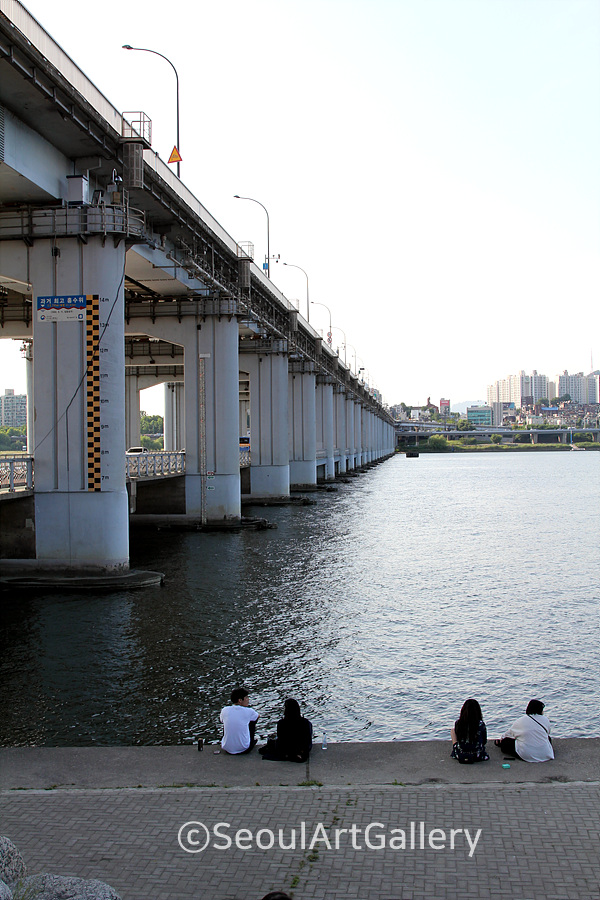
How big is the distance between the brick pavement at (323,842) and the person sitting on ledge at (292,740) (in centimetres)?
107

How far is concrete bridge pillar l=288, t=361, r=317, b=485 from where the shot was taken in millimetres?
66562

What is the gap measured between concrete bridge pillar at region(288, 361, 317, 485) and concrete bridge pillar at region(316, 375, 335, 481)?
34.4 ft

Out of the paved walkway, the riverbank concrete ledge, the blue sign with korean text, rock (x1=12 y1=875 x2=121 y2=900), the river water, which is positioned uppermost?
the blue sign with korean text

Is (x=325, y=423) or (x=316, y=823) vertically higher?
(x=325, y=423)

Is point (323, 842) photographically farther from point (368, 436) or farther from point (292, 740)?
point (368, 436)

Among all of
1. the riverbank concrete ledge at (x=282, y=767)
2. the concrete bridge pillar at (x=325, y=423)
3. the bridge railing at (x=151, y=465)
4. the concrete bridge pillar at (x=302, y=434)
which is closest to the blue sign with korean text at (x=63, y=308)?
the bridge railing at (x=151, y=465)

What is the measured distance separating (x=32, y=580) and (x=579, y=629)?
49.0 ft

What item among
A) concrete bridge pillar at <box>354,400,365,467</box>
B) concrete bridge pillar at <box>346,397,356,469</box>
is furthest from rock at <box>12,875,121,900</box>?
concrete bridge pillar at <box>354,400,365,467</box>

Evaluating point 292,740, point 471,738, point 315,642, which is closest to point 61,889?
point 292,740

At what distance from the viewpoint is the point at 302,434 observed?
2635 inches

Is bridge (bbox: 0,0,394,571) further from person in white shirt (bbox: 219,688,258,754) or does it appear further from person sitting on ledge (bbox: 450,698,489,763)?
person sitting on ledge (bbox: 450,698,489,763)

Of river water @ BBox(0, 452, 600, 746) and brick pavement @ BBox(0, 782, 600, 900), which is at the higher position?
brick pavement @ BBox(0, 782, 600, 900)

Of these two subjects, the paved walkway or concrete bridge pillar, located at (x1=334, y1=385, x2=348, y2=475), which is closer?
the paved walkway

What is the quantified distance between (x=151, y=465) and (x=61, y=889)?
33453 mm
